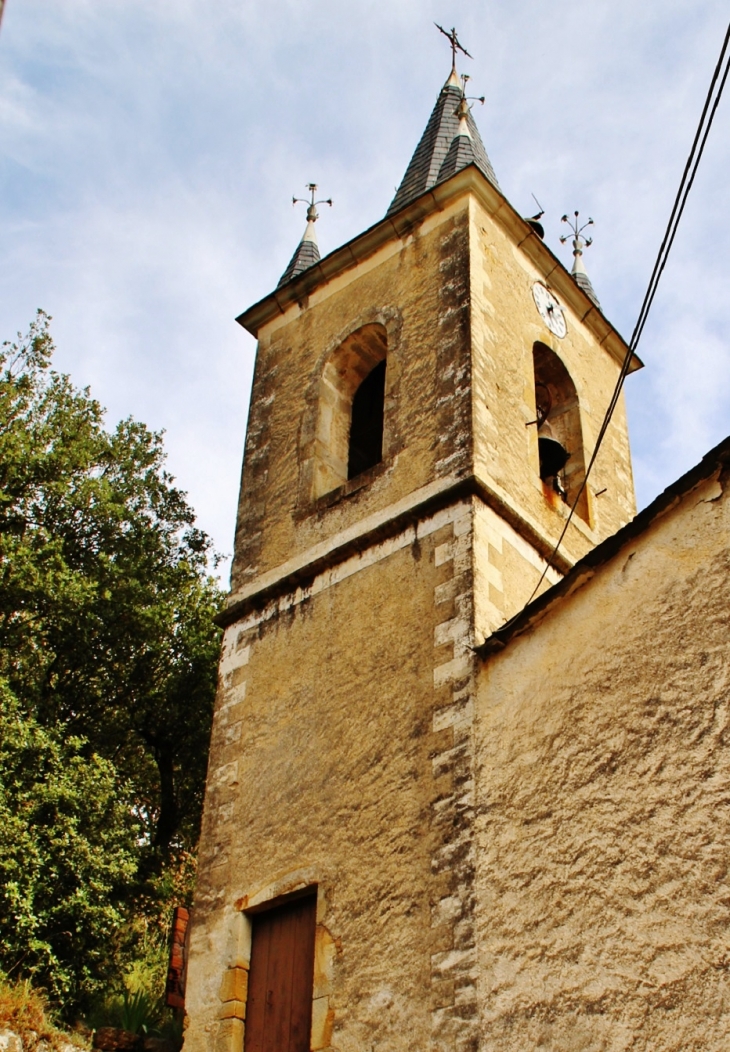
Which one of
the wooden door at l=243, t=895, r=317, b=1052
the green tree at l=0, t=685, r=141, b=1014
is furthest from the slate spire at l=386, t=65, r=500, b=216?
the wooden door at l=243, t=895, r=317, b=1052

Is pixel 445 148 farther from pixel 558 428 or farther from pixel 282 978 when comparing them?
pixel 282 978

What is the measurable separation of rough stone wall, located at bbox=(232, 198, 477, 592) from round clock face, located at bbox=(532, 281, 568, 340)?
3.81 ft

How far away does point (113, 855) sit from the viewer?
11.3m

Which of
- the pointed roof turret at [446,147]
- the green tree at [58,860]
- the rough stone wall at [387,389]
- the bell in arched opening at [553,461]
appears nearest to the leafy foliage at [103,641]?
the green tree at [58,860]

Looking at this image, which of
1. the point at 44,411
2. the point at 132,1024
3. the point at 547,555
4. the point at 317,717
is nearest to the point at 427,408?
the point at 547,555

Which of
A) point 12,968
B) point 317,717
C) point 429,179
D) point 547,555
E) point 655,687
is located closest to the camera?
point 655,687

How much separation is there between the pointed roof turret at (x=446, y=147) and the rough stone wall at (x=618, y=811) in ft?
18.9

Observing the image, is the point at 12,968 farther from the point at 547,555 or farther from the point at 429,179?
the point at 429,179

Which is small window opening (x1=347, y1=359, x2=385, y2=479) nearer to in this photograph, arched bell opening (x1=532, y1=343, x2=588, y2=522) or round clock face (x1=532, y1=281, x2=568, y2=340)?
arched bell opening (x1=532, y1=343, x2=588, y2=522)

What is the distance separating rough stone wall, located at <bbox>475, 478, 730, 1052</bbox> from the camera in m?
5.57

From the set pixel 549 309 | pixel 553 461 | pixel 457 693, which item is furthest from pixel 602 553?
pixel 549 309

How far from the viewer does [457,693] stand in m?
7.45

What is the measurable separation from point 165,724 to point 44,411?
4.15 meters

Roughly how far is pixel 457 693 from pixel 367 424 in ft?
13.8
